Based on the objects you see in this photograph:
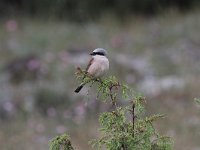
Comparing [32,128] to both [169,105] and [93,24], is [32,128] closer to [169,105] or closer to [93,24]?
[169,105]

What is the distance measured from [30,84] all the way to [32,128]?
2.59 meters

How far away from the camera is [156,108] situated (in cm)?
1049

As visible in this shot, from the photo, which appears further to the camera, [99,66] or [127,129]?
[99,66]

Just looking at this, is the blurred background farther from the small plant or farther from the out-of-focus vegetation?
the small plant

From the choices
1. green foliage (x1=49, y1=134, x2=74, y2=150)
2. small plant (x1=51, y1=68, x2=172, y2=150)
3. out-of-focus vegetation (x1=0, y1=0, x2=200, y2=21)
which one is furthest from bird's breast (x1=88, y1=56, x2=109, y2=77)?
out-of-focus vegetation (x1=0, y1=0, x2=200, y2=21)

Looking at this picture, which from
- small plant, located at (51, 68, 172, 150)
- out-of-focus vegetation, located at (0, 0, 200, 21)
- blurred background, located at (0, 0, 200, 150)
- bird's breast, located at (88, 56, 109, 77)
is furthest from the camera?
out-of-focus vegetation, located at (0, 0, 200, 21)

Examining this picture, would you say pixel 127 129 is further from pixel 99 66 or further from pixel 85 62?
pixel 85 62

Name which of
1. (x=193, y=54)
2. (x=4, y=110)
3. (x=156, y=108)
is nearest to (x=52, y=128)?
(x=4, y=110)

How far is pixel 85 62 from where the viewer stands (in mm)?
12953

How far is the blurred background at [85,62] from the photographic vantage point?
952cm

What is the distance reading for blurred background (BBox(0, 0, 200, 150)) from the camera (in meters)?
9.52

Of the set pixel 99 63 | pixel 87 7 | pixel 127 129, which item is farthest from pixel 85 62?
pixel 127 129

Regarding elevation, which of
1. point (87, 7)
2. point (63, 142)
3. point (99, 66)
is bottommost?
point (63, 142)

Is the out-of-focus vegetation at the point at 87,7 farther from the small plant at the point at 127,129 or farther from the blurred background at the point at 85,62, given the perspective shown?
the small plant at the point at 127,129
